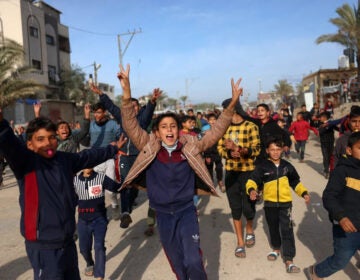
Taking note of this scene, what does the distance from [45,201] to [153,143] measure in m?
1.14

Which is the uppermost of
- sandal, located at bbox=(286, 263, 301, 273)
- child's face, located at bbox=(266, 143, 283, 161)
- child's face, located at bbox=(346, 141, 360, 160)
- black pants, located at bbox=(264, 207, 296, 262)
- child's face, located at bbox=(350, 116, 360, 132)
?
child's face, located at bbox=(350, 116, 360, 132)

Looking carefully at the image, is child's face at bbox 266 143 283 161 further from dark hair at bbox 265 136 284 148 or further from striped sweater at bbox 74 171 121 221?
striped sweater at bbox 74 171 121 221

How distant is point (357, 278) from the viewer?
3779 mm

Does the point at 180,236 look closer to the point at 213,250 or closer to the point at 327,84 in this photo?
the point at 213,250

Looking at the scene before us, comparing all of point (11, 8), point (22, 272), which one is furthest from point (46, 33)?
point (22, 272)

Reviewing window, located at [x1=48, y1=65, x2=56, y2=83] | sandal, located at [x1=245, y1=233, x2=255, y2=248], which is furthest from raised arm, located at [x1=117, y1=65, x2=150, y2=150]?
window, located at [x1=48, y1=65, x2=56, y2=83]

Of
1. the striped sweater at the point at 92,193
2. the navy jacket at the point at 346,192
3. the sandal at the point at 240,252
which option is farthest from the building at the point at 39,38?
the navy jacket at the point at 346,192

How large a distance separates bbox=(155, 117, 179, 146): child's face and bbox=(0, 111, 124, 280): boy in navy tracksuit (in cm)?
98

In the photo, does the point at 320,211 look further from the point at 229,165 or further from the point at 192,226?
the point at 192,226

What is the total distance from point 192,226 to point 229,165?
5.88 feet

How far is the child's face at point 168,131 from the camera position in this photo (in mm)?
3232

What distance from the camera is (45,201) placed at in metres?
2.48

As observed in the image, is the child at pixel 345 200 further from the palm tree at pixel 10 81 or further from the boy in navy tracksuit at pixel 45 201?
the palm tree at pixel 10 81

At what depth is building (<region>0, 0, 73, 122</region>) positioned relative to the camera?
2831 cm
